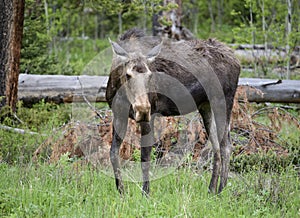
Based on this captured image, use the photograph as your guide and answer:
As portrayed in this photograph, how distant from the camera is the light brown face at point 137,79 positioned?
5.23 meters

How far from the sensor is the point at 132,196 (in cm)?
577

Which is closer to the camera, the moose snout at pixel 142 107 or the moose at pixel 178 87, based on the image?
the moose snout at pixel 142 107

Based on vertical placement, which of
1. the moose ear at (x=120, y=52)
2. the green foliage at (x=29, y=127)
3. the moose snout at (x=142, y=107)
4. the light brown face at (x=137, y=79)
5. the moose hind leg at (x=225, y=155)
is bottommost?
the green foliage at (x=29, y=127)

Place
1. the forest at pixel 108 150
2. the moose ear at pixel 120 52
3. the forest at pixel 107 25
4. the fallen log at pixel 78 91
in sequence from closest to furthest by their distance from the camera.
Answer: the forest at pixel 108 150
the moose ear at pixel 120 52
the forest at pixel 107 25
the fallen log at pixel 78 91

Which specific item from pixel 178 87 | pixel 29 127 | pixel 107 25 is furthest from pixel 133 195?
pixel 107 25

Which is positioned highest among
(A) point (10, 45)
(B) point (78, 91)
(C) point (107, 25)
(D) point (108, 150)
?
(A) point (10, 45)

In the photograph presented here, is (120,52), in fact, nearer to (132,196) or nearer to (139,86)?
(139,86)

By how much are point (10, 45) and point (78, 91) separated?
212 cm

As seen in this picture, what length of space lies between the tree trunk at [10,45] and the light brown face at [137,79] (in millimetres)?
3075

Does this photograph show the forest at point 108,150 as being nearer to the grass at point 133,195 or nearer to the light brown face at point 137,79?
the grass at point 133,195

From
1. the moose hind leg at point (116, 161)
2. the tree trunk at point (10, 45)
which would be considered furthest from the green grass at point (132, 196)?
the tree trunk at point (10, 45)

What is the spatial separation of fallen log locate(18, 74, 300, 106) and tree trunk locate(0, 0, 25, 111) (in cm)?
146

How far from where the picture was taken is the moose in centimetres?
591

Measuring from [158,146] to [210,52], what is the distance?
1940 mm
